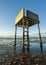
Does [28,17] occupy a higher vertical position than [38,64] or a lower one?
higher

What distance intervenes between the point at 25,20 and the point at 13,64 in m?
6.33

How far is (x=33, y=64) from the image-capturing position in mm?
8359

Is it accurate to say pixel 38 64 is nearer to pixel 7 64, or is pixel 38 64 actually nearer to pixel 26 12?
pixel 7 64

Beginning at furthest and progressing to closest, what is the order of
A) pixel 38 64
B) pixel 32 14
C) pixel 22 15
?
pixel 32 14, pixel 22 15, pixel 38 64

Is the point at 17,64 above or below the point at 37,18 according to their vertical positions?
below

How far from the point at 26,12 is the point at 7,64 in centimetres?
711

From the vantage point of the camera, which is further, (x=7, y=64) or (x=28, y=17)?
(x=28, y=17)

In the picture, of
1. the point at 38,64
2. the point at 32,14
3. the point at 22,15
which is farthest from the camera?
the point at 32,14

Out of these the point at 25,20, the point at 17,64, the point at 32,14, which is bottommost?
the point at 17,64


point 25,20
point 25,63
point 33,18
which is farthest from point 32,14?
point 25,63

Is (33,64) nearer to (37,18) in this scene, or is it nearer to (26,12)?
(26,12)

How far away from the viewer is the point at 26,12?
1323 centimetres

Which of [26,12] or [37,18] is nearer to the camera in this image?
[26,12]

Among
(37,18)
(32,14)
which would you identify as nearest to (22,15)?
(32,14)
